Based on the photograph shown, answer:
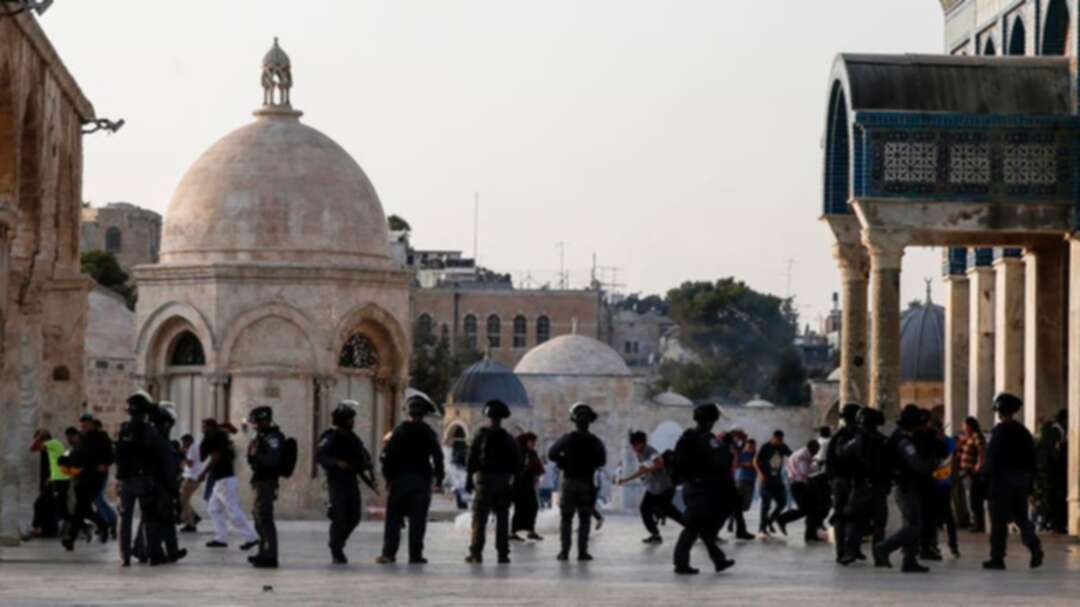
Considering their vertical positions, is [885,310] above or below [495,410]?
above

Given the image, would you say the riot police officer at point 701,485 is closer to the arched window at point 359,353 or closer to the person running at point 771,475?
the person running at point 771,475

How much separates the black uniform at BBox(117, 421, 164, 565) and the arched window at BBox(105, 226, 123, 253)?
343 ft

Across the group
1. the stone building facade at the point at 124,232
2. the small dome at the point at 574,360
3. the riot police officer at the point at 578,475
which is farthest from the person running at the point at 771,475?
the stone building facade at the point at 124,232

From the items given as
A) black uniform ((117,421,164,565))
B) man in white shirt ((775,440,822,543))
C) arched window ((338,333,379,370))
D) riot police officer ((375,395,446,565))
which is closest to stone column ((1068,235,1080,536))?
man in white shirt ((775,440,822,543))

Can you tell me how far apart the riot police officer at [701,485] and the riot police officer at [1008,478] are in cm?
206

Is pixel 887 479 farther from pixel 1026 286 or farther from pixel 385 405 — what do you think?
pixel 385 405

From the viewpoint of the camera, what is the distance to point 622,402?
9488cm

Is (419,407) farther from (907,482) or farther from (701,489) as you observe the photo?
(907,482)

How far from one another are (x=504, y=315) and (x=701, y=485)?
115m

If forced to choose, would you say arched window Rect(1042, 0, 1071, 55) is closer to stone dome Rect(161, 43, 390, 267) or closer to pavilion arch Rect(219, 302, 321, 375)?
stone dome Rect(161, 43, 390, 267)

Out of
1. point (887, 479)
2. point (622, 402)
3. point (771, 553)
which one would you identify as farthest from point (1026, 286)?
point (622, 402)

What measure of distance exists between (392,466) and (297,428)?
21449 millimetres

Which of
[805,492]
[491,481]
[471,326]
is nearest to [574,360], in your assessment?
[471,326]

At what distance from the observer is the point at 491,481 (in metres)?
21.7
